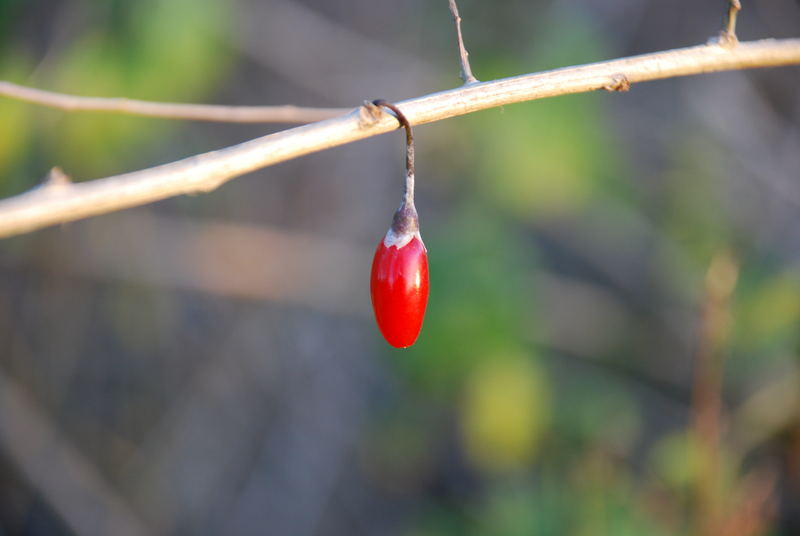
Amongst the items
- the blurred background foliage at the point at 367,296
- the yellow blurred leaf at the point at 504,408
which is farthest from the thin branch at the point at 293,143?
the yellow blurred leaf at the point at 504,408

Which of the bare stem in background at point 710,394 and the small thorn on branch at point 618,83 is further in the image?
the bare stem in background at point 710,394

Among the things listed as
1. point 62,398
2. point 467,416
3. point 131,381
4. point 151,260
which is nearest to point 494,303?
point 467,416

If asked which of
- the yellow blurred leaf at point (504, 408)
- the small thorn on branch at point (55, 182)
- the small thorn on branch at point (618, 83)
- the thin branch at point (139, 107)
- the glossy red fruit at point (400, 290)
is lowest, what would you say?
the small thorn on branch at point (55, 182)

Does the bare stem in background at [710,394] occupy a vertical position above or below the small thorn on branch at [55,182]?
above

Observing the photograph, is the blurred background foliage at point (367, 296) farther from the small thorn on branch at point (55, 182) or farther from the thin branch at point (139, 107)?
the small thorn on branch at point (55, 182)

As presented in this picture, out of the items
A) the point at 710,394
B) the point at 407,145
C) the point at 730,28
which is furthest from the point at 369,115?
the point at 710,394

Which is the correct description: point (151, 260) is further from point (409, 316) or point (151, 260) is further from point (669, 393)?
point (669, 393)

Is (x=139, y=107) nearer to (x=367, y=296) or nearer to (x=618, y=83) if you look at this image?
(x=618, y=83)
